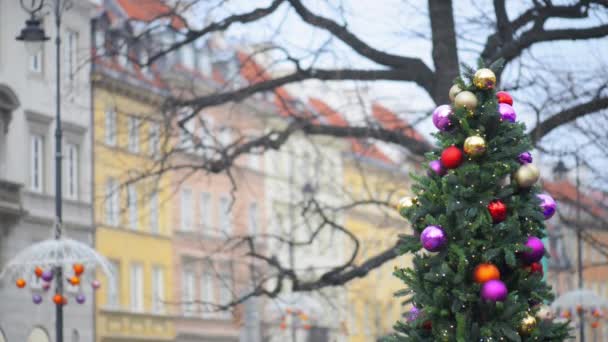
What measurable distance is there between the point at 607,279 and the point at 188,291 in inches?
2173

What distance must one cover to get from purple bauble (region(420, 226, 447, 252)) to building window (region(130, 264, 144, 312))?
43288 millimetres

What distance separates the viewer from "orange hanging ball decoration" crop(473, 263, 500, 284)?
1064 cm

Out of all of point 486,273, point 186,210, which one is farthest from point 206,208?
point 486,273

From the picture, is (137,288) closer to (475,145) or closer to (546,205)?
(546,205)

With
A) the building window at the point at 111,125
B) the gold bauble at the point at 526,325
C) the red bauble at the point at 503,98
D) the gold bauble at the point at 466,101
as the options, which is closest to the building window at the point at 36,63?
A: the building window at the point at 111,125

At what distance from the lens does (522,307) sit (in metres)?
10.8

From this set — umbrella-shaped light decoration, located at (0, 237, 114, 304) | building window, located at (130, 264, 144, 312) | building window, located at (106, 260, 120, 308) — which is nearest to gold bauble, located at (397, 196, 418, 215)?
umbrella-shaped light decoration, located at (0, 237, 114, 304)

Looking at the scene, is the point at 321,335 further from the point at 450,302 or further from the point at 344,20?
the point at 450,302

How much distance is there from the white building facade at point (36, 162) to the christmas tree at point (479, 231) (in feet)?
102

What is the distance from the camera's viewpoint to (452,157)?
10.9 meters

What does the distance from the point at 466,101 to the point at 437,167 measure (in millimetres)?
497

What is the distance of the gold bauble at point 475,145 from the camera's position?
10.8 metres

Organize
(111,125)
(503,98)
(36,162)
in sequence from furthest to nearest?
(36,162) < (111,125) < (503,98)

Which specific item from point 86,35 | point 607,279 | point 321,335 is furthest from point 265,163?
point 607,279
